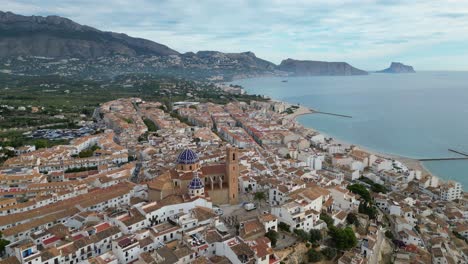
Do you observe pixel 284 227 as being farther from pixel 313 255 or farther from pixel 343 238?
pixel 343 238

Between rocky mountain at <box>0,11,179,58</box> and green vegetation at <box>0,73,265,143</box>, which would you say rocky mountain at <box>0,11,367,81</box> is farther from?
green vegetation at <box>0,73,265,143</box>

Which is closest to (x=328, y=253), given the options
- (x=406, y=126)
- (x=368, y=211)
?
(x=368, y=211)

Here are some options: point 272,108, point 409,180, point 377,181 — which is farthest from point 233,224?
point 272,108

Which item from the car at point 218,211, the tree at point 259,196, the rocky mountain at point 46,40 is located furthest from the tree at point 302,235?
the rocky mountain at point 46,40

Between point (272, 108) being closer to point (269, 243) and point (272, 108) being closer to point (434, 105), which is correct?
point (434, 105)

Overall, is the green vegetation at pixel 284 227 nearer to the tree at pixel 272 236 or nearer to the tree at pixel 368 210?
the tree at pixel 272 236

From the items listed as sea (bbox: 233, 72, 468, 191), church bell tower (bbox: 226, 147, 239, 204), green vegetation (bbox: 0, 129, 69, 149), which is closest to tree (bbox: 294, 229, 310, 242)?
church bell tower (bbox: 226, 147, 239, 204)
